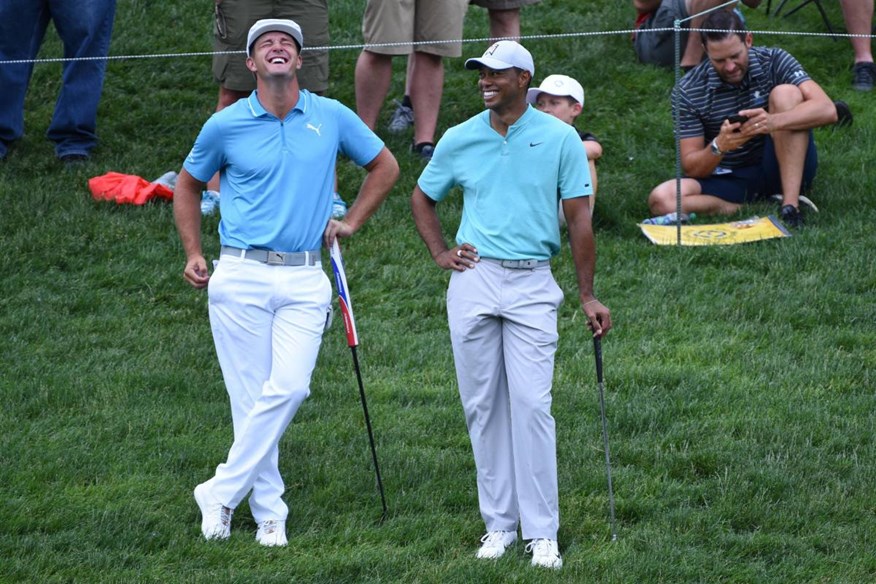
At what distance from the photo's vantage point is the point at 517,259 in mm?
6102

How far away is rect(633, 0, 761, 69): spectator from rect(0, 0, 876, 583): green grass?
1.85 ft

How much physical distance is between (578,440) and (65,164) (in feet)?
17.9

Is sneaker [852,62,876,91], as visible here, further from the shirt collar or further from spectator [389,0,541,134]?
the shirt collar

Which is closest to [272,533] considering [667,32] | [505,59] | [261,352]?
[261,352]

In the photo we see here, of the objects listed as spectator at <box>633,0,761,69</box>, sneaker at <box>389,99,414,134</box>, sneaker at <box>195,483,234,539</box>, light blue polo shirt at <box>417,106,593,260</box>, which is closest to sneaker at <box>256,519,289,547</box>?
sneaker at <box>195,483,234,539</box>

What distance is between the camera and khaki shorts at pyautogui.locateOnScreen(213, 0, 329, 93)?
10141 mm

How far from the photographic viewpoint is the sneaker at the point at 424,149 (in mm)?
11148

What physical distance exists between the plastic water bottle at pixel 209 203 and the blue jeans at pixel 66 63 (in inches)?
57.5

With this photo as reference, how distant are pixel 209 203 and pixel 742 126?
3.67 metres

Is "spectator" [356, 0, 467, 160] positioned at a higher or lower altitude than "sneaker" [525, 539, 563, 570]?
higher

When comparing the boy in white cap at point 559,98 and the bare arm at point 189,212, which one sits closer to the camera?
the bare arm at point 189,212

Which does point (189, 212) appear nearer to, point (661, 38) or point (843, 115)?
point (843, 115)

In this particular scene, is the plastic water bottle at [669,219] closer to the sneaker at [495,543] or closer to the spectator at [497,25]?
the spectator at [497,25]

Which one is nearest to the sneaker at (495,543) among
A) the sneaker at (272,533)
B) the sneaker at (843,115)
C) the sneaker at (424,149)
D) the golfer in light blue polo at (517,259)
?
the golfer in light blue polo at (517,259)
